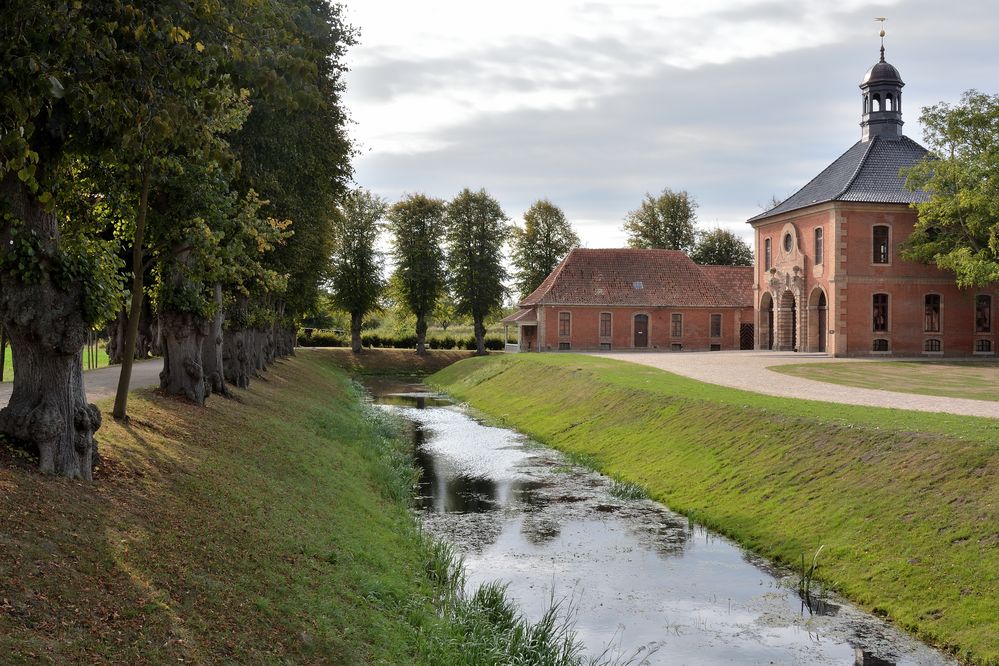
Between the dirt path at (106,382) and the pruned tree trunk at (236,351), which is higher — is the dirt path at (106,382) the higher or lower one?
the lower one

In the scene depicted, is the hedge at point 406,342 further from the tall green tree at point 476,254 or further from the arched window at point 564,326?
the arched window at point 564,326

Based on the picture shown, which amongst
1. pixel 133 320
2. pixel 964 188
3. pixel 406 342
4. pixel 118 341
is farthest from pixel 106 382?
pixel 406 342

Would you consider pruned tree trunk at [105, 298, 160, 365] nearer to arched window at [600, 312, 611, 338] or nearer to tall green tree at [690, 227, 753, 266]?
arched window at [600, 312, 611, 338]

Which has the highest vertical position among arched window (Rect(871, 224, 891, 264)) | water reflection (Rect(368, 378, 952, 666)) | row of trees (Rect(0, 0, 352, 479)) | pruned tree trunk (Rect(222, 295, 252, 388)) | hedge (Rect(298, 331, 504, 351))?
arched window (Rect(871, 224, 891, 264))

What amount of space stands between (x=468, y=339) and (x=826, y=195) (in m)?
38.1

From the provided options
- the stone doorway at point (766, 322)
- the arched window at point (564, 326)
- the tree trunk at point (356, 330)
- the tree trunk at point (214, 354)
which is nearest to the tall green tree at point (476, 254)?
the tree trunk at point (356, 330)

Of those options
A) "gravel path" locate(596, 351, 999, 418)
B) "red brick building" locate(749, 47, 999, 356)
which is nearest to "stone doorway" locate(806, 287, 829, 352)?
"red brick building" locate(749, 47, 999, 356)

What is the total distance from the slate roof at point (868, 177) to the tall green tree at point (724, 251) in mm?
36947

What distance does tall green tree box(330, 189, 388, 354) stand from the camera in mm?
71062

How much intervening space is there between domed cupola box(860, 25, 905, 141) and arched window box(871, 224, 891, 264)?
261 inches

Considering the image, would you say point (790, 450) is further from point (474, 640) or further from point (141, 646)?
point (141, 646)

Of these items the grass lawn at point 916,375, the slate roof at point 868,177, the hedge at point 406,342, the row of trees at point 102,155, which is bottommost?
the grass lawn at point 916,375

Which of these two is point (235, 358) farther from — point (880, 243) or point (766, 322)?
point (766, 322)

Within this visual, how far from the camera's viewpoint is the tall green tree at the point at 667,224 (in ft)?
290
